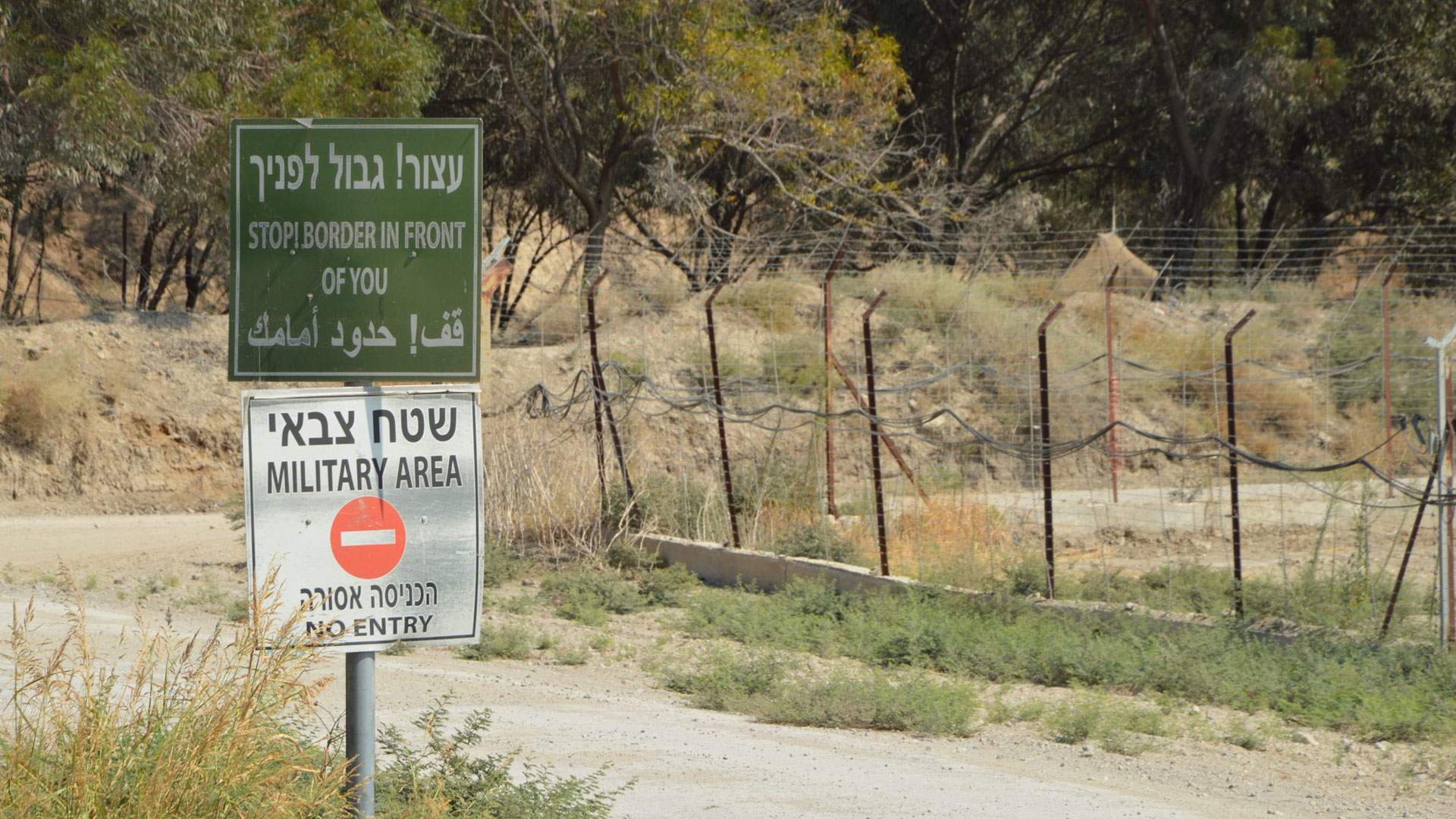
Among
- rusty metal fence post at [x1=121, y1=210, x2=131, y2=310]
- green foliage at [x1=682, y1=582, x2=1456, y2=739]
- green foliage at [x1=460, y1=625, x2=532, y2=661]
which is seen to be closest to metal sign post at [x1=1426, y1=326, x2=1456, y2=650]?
green foliage at [x1=682, y1=582, x2=1456, y2=739]

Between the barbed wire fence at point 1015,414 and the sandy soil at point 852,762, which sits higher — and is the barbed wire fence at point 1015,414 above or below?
above

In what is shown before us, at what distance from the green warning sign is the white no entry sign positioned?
0.12 m

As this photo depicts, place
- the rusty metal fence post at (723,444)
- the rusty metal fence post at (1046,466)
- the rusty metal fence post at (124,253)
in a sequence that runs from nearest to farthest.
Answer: the rusty metal fence post at (1046,466) < the rusty metal fence post at (723,444) < the rusty metal fence post at (124,253)

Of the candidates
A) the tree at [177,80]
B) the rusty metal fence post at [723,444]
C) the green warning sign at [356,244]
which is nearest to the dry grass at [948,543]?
the rusty metal fence post at [723,444]

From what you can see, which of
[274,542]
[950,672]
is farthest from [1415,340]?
[274,542]

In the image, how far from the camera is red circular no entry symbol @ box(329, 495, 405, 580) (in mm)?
3475

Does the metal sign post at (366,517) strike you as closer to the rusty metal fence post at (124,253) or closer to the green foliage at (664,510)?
the green foliage at (664,510)

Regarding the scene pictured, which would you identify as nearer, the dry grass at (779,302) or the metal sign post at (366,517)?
the metal sign post at (366,517)

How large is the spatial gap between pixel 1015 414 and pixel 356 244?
1669cm

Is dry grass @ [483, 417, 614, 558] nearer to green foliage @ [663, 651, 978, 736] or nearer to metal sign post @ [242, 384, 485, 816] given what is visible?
green foliage @ [663, 651, 978, 736]

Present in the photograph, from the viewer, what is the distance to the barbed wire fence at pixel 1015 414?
10805 mm

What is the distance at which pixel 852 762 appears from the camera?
6.21 meters

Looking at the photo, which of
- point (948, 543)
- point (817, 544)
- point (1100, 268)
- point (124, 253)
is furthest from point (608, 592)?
point (124, 253)

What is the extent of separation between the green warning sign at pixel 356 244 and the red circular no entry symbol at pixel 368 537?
0.34 m
